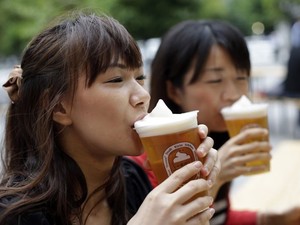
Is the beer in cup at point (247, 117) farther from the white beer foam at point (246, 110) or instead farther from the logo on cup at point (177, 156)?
the logo on cup at point (177, 156)

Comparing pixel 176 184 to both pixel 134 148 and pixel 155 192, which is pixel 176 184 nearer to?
pixel 155 192

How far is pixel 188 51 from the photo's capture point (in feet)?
7.72

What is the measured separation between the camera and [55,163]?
4.80ft

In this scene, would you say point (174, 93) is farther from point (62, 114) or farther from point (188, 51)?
point (62, 114)

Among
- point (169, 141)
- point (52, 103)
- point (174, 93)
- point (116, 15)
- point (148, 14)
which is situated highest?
point (52, 103)

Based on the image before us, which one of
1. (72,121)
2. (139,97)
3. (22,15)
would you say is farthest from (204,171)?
(22,15)

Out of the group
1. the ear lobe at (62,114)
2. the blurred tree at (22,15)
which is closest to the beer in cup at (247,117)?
the ear lobe at (62,114)

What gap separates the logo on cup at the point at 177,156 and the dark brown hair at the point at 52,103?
0.32 metres

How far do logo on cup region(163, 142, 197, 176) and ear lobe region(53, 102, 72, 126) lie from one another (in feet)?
1.11

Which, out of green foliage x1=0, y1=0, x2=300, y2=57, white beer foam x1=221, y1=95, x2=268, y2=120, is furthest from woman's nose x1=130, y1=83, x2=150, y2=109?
green foliage x1=0, y1=0, x2=300, y2=57

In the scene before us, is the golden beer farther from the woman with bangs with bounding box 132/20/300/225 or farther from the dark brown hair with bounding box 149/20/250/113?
the dark brown hair with bounding box 149/20/250/113

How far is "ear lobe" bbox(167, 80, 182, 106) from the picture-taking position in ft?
7.95

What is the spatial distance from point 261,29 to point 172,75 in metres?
36.2

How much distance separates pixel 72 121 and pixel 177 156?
354 millimetres
